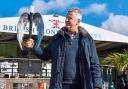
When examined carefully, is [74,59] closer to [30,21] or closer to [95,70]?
[95,70]

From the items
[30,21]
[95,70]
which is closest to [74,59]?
[95,70]

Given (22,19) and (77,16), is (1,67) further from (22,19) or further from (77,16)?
(77,16)

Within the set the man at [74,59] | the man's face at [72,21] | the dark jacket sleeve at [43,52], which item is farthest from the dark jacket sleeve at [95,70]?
the dark jacket sleeve at [43,52]

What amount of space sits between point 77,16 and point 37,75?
419 inches

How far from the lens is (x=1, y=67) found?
15.4 metres

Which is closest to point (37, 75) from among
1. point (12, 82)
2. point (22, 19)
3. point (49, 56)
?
point (12, 82)

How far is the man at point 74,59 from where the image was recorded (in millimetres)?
4430

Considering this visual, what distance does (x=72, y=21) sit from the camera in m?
4.47

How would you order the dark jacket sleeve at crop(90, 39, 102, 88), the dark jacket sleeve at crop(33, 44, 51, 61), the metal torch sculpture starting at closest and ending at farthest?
1. the dark jacket sleeve at crop(90, 39, 102, 88)
2. the dark jacket sleeve at crop(33, 44, 51, 61)
3. the metal torch sculpture

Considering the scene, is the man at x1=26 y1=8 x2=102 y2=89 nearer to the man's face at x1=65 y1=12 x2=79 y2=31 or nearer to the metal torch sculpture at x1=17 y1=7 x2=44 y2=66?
the man's face at x1=65 y1=12 x2=79 y2=31

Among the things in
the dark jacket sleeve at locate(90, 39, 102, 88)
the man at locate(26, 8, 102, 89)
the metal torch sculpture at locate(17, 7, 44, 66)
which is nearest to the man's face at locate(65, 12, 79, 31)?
the man at locate(26, 8, 102, 89)

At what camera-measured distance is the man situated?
443 centimetres

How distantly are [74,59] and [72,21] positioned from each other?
0.36 metres

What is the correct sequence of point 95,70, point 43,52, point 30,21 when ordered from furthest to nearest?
point 30,21
point 43,52
point 95,70
